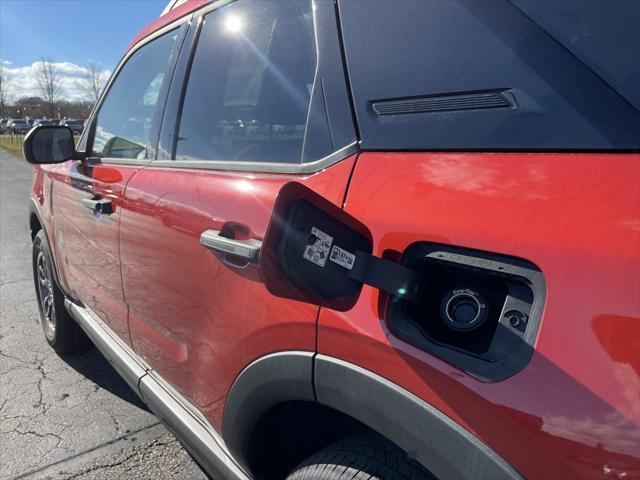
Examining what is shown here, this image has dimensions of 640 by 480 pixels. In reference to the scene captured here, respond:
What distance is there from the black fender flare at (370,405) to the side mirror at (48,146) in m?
1.98

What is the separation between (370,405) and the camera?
108cm

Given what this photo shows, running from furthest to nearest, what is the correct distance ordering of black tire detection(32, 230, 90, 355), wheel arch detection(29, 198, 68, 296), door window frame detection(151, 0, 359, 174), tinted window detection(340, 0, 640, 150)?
black tire detection(32, 230, 90, 355)
wheel arch detection(29, 198, 68, 296)
door window frame detection(151, 0, 359, 174)
tinted window detection(340, 0, 640, 150)

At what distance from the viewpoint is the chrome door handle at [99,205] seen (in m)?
2.25

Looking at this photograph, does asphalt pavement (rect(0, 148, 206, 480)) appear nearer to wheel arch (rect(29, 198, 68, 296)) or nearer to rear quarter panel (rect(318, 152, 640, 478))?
wheel arch (rect(29, 198, 68, 296))

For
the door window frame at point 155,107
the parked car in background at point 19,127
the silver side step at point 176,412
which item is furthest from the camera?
the parked car in background at point 19,127

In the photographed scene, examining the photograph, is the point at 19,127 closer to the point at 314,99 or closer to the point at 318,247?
the point at 314,99

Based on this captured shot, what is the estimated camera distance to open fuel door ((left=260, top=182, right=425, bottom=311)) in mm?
982

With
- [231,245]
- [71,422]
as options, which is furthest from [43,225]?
[231,245]

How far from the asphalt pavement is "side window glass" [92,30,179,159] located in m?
1.50

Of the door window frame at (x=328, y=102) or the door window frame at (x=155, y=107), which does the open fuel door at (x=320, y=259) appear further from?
the door window frame at (x=155, y=107)

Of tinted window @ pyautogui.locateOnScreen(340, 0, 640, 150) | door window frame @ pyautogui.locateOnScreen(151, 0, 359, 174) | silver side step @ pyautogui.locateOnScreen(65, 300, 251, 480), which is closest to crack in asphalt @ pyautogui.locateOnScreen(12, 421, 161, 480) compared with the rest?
silver side step @ pyautogui.locateOnScreen(65, 300, 251, 480)

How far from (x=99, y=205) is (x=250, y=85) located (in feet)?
3.36

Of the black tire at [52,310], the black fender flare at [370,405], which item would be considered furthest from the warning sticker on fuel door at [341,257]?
the black tire at [52,310]

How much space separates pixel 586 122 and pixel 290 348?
82 centimetres
